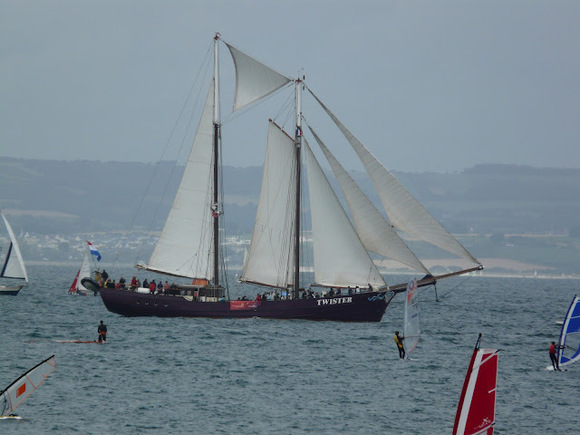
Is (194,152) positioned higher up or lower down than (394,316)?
higher up

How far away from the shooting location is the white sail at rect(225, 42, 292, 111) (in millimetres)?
82938

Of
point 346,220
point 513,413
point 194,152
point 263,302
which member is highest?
point 194,152

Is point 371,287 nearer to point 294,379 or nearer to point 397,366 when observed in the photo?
point 397,366

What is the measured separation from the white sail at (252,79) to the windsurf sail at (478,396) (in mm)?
55641

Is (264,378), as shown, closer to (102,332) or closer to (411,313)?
(411,313)

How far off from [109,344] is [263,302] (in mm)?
15010

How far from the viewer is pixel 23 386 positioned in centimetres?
4188

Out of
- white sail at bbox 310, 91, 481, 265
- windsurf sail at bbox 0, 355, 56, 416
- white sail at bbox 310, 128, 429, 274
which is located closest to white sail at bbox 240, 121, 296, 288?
white sail at bbox 310, 128, 429, 274

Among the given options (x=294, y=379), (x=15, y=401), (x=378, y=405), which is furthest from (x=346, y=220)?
(x=15, y=401)

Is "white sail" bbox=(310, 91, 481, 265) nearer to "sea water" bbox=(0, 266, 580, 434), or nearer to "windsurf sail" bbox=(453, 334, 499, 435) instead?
"sea water" bbox=(0, 266, 580, 434)

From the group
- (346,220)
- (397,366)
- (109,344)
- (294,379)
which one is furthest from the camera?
(346,220)

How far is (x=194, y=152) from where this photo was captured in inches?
3248

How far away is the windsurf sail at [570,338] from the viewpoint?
197 feet

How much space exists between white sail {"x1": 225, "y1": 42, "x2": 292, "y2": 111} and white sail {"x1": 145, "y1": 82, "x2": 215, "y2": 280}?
3155 mm
